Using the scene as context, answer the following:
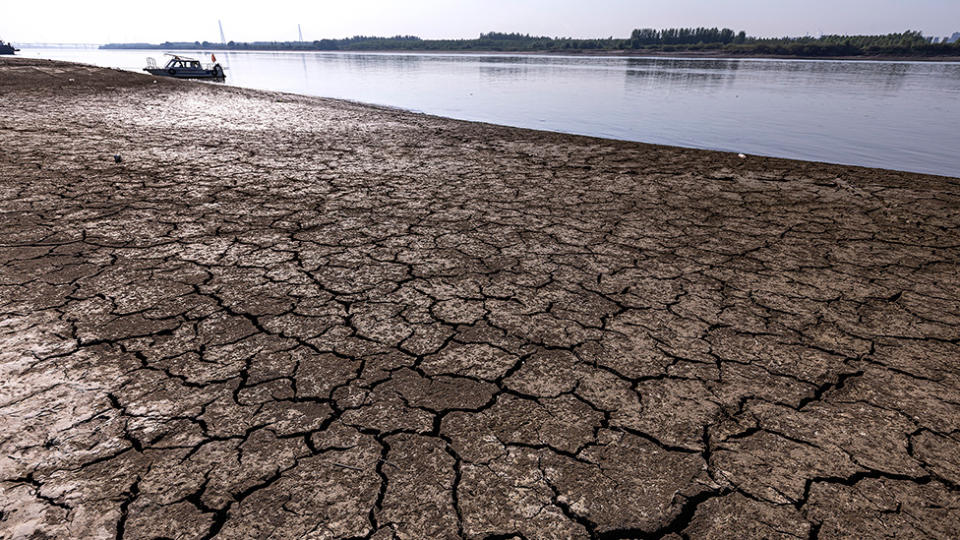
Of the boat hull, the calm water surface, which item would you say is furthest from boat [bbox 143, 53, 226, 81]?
the calm water surface

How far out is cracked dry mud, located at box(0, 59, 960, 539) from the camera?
1.46 m

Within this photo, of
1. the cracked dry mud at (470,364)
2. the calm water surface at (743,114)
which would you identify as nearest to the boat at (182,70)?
the calm water surface at (743,114)

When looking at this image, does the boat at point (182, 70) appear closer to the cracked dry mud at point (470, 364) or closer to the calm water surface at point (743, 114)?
the calm water surface at point (743, 114)

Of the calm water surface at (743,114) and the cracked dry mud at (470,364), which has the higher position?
the cracked dry mud at (470,364)

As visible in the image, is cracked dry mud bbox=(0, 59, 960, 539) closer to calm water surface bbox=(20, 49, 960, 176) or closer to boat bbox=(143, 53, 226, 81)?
calm water surface bbox=(20, 49, 960, 176)

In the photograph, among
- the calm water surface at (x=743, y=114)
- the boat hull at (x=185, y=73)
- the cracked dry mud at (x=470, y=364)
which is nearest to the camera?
the cracked dry mud at (x=470, y=364)

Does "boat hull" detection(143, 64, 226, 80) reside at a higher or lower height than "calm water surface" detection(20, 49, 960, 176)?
higher

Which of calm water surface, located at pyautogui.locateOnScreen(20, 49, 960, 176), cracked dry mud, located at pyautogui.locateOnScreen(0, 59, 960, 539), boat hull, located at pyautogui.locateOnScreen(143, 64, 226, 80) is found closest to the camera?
cracked dry mud, located at pyautogui.locateOnScreen(0, 59, 960, 539)

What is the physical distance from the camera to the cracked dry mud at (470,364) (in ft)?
4.80

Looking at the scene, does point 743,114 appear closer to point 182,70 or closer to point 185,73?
point 185,73

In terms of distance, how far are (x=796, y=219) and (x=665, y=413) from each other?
3.27 metres

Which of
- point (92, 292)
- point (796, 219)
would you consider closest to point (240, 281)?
point (92, 292)

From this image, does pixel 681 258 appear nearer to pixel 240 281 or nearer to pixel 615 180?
pixel 615 180

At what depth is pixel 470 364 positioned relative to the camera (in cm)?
215
